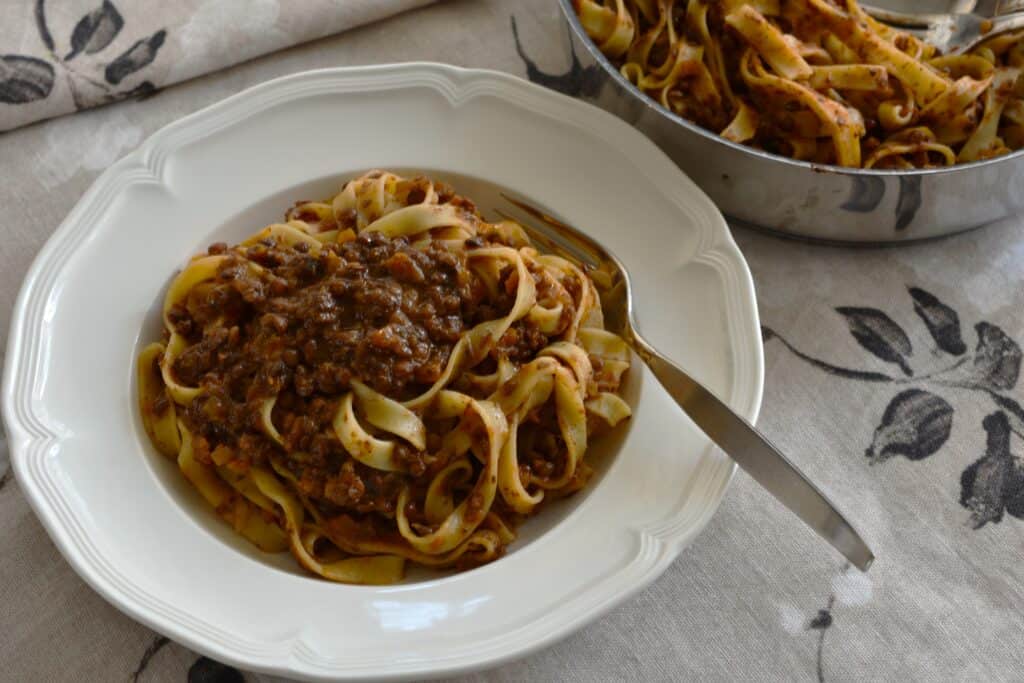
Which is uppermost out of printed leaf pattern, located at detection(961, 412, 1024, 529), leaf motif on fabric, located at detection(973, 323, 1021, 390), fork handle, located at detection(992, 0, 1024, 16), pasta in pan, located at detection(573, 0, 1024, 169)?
fork handle, located at detection(992, 0, 1024, 16)

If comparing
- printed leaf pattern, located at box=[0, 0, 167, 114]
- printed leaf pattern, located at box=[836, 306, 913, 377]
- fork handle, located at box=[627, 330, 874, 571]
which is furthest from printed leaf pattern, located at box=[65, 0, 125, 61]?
printed leaf pattern, located at box=[836, 306, 913, 377]

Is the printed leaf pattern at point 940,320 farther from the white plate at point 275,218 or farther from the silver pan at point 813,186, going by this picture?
the white plate at point 275,218

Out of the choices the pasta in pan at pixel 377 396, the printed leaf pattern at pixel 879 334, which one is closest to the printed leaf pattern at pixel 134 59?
the pasta in pan at pixel 377 396

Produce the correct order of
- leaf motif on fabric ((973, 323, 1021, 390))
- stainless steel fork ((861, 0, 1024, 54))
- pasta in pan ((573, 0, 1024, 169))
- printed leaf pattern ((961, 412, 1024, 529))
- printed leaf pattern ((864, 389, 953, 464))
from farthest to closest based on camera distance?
stainless steel fork ((861, 0, 1024, 54)) → pasta in pan ((573, 0, 1024, 169)) → leaf motif on fabric ((973, 323, 1021, 390)) → printed leaf pattern ((864, 389, 953, 464)) → printed leaf pattern ((961, 412, 1024, 529))

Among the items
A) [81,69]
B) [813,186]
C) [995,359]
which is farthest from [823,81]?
[81,69]

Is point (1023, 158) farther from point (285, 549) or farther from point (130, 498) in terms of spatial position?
point (130, 498)

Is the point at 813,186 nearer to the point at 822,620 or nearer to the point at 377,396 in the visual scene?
the point at 822,620

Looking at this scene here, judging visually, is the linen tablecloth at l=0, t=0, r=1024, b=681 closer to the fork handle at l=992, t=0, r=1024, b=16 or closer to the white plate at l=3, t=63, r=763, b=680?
the white plate at l=3, t=63, r=763, b=680

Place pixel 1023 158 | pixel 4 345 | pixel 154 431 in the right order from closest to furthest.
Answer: pixel 154 431 < pixel 1023 158 < pixel 4 345

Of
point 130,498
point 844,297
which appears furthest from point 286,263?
point 844,297
